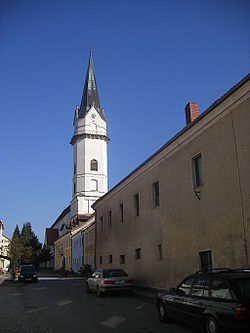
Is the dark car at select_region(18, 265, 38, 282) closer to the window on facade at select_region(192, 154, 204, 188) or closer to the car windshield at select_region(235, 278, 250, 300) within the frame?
the window on facade at select_region(192, 154, 204, 188)

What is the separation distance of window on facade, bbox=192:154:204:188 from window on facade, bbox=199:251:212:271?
279cm

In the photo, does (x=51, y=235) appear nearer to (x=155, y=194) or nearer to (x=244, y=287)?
(x=155, y=194)

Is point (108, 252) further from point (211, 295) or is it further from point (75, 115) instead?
point (75, 115)

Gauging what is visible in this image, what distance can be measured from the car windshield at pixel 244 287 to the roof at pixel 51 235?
87085 millimetres

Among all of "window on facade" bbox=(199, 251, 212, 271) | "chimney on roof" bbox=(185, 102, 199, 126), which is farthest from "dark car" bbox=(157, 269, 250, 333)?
"chimney on roof" bbox=(185, 102, 199, 126)

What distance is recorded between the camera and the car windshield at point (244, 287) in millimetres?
7391

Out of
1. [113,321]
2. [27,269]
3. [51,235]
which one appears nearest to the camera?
[113,321]

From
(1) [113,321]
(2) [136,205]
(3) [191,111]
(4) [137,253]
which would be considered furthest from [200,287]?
(2) [136,205]

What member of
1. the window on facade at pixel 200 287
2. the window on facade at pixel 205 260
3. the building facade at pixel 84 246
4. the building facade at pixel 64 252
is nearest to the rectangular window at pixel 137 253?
the window on facade at pixel 205 260

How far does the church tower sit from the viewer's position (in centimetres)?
6944

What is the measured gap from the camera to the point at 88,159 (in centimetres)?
7125

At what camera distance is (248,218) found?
1203 cm

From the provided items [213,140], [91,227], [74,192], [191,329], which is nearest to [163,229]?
[213,140]

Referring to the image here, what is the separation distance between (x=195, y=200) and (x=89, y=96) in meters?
66.5
